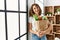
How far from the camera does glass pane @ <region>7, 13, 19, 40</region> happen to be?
64.3 inches

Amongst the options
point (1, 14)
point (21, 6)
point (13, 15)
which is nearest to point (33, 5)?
point (21, 6)

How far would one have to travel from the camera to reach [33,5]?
220cm

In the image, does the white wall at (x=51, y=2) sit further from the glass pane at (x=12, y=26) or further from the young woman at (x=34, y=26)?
the glass pane at (x=12, y=26)

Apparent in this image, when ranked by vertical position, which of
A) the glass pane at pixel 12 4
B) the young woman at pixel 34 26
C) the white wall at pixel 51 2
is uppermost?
the white wall at pixel 51 2

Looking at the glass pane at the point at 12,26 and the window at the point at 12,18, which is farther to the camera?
the glass pane at the point at 12,26

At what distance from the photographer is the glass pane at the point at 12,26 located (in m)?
1.63

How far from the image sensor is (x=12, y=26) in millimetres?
1737

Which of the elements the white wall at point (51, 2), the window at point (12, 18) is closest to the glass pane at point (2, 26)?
the window at point (12, 18)

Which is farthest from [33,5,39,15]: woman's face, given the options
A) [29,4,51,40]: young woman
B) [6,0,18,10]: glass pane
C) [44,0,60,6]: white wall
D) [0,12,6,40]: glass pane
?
[0,12,6,40]: glass pane

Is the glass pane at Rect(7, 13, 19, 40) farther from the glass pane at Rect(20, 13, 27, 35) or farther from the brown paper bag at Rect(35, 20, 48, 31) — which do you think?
the brown paper bag at Rect(35, 20, 48, 31)

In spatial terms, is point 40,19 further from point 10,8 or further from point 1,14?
point 1,14

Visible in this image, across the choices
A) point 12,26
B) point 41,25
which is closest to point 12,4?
point 12,26

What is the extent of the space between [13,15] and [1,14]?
1.21 feet

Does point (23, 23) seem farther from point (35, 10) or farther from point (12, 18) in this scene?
point (12, 18)
